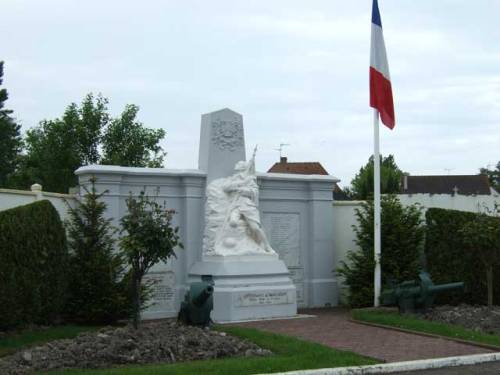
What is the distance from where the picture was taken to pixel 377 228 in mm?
16312

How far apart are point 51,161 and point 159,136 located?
180 inches

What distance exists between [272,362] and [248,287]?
5.50 meters

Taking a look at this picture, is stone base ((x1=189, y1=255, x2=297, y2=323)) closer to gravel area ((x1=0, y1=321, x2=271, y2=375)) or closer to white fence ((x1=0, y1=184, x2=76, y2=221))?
white fence ((x1=0, y1=184, x2=76, y2=221))

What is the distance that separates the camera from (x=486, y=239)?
15.0m

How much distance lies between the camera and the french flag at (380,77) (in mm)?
16484

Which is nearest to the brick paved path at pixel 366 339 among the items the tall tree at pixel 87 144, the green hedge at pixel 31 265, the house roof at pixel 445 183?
the green hedge at pixel 31 265

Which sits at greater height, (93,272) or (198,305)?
(93,272)

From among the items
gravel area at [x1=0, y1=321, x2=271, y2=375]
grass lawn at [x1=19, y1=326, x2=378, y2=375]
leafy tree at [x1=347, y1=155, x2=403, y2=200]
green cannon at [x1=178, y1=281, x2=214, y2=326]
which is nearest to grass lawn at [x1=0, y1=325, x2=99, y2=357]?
gravel area at [x1=0, y1=321, x2=271, y2=375]

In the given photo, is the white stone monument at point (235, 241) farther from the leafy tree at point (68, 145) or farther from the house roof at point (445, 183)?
the house roof at point (445, 183)

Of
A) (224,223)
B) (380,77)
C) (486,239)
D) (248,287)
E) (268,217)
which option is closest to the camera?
(486,239)

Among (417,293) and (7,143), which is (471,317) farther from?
(7,143)

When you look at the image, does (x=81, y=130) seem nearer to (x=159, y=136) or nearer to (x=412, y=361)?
(x=159, y=136)

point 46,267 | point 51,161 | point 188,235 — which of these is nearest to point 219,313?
point 188,235

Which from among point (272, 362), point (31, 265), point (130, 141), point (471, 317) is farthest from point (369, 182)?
point (272, 362)
